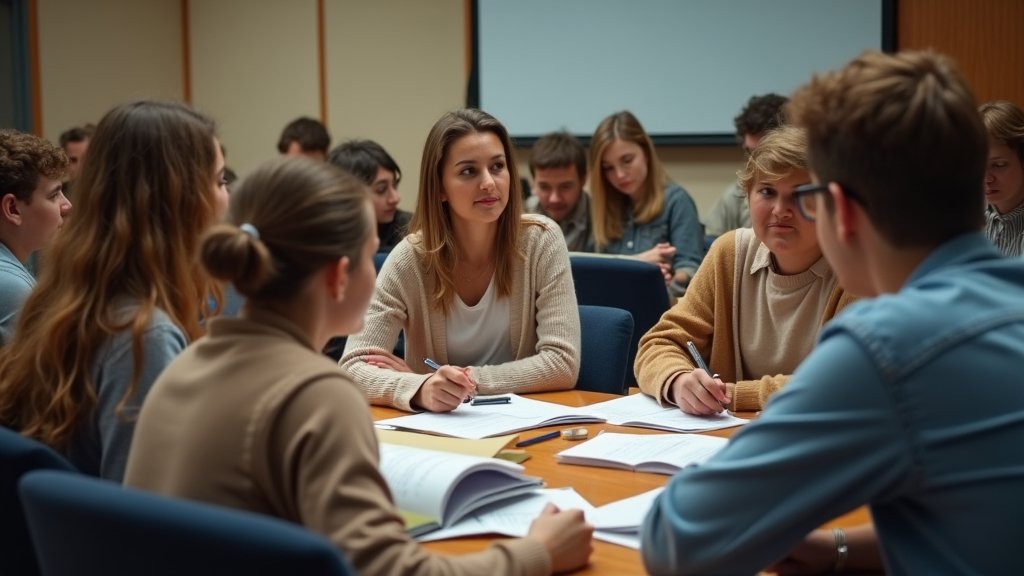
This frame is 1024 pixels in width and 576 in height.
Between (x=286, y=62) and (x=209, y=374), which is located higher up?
(x=286, y=62)

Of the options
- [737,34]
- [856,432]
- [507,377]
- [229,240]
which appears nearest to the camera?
[856,432]

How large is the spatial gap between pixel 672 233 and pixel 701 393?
9.84 feet

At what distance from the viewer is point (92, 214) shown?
5.76 ft

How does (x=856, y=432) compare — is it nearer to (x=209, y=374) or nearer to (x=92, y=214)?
(x=209, y=374)

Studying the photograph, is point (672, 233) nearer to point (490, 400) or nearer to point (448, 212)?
point (448, 212)

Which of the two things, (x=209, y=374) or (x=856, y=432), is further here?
(x=209, y=374)

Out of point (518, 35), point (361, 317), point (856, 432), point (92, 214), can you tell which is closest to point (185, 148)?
point (92, 214)

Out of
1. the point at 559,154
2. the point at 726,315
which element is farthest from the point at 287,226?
the point at 559,154

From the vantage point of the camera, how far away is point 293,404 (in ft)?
3.93

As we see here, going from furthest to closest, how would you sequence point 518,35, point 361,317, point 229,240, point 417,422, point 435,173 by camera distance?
point 518,35, point 435,173, point 417,422, point 361,317, point 229,240

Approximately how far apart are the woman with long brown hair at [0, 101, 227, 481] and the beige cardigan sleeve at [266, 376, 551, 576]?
20.6 inches

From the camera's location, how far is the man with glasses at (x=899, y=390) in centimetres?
110

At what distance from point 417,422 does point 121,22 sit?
21.0ft

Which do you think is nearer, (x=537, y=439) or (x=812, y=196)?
(x=812, y=196)
